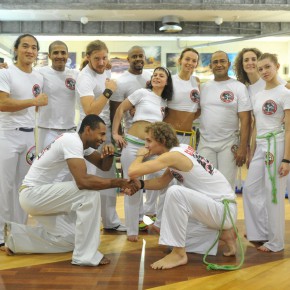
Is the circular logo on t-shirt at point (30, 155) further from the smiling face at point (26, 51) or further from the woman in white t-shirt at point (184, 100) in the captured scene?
the woman in white t-shirt at point (184, 100)

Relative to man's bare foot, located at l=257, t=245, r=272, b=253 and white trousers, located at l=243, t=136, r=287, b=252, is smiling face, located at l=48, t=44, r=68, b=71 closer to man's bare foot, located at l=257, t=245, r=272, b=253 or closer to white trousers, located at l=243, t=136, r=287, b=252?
white trousers, located at l=243, t=136, r=287, b=252

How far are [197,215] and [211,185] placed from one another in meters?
0.27

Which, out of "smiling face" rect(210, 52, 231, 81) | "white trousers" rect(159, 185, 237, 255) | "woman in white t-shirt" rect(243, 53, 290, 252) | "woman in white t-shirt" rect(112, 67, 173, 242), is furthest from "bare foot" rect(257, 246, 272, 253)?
"smiling face" rect(210, 52, 231, 81)

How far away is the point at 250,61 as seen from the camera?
173 inches

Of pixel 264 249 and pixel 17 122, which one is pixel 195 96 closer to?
pixel 264 249

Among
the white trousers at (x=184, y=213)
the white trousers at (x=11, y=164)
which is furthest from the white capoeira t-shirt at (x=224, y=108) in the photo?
the white trousers at (x=11, y=164)

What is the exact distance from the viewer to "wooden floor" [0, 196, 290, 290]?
2.95 metres

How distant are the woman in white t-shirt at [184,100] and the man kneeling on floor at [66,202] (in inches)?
43.2

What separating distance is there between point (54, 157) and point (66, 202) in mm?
369

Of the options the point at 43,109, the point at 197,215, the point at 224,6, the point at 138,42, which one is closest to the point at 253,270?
the point at 197,215

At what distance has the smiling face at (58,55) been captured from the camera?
14.0 ft

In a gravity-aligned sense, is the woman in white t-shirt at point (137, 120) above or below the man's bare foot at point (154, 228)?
above

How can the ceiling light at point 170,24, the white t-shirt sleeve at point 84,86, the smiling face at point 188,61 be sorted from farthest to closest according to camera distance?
the ceiling light at point 170,24, the smiling face at point 188,61, the white t-shirt sleeve at point 84,86

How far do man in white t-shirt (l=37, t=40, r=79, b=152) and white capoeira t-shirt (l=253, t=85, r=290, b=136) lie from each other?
1814mm
